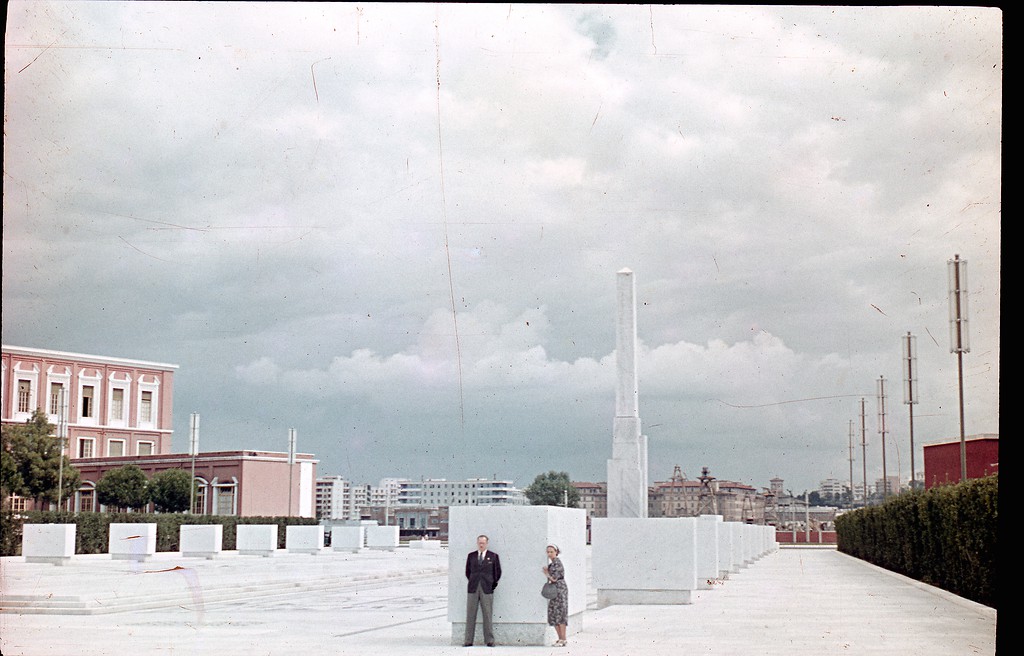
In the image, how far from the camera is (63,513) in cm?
4122

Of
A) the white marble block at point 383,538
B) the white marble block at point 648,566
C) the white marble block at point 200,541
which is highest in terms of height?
the white marble block at point 648,566

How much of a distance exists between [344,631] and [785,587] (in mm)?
→ 14850

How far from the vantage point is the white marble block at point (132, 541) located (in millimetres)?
36094

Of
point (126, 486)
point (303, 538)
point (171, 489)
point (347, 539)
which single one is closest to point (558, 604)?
point (303, 538)

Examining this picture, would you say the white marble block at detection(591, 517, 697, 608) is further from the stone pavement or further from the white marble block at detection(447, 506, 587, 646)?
the white marble block at detection(447, 506, 587, 646)

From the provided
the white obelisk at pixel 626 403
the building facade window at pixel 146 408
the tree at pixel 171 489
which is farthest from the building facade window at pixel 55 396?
the white obelisk at pixel 626 403

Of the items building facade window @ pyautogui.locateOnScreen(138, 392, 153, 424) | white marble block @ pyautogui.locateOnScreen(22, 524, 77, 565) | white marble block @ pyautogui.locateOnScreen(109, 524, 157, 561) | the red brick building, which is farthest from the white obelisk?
building facade window @ pyautogui.locateOnScreen(138, 392, 153, 424)

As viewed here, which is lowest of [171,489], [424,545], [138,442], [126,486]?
[424,545]

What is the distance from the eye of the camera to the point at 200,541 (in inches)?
1563

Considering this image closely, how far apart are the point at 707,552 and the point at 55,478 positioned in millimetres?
32503

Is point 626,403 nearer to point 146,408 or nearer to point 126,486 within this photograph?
point 126,486

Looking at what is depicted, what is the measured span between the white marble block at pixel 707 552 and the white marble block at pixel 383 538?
2622 centimetres

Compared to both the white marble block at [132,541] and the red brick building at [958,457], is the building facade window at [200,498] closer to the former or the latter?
the white marble block at [132,541]

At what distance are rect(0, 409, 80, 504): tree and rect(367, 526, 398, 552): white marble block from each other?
14163mm
